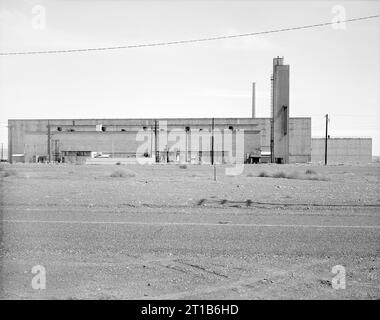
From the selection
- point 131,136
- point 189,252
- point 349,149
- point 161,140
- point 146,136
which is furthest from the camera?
point 349,149

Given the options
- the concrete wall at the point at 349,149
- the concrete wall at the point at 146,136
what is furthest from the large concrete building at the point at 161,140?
the concrete wall at the point at 349,149

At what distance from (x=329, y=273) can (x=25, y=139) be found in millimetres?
86444

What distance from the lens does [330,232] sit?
806 cm

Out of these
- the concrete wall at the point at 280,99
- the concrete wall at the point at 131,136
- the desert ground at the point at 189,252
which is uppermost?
the concrete wall at the point at 280,99

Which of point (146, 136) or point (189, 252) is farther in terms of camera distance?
point (146, 136)

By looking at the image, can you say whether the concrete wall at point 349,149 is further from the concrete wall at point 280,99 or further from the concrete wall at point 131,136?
the concrete wall at point 280,99

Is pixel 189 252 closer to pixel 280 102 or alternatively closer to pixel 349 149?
pixel 280 102

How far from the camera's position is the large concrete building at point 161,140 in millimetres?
75500

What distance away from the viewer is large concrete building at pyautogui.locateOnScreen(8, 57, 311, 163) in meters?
75.5

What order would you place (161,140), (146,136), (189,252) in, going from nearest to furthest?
(189,252) → (161,140) → (146,136)

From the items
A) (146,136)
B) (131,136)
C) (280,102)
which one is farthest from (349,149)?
(131,136)

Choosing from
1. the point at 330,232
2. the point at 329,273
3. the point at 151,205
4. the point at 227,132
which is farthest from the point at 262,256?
the point at 227,132

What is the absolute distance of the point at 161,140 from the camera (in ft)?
255
